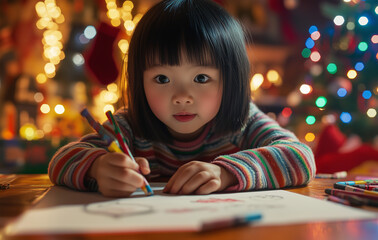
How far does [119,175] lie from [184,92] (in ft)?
0.73

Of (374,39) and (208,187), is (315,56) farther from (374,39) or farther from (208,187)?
(208,187)

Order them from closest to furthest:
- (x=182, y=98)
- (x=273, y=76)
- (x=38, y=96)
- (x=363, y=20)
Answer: (x=182, y=98) → (x=363, y=20) → (x=38, y=96) → (x=273, y=76)

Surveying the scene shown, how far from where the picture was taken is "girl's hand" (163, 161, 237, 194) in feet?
1.77

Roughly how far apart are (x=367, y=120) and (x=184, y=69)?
1909 millimetres

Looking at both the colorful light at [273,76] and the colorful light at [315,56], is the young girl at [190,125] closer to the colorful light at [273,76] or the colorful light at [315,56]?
the colorful light at [315,56]

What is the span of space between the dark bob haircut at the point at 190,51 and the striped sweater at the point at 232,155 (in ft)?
0.09

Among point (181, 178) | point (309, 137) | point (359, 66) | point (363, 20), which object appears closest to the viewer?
point (181, 178)

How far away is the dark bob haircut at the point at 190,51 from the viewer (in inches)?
27.7

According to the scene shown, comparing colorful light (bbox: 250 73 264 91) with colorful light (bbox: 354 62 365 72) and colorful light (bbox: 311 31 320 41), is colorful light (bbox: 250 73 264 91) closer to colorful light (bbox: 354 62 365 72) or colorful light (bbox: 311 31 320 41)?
colorful light (bbox: 311 31 320 41)

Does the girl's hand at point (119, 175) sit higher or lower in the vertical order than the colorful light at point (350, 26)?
lower

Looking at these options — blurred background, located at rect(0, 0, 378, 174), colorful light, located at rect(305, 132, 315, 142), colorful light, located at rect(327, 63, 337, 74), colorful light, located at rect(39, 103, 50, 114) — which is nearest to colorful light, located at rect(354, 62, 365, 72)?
blurred background, located at rect(0, 0, 378, 174)

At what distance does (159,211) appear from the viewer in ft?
1.36

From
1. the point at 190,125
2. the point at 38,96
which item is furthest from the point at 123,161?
the point at 38,96

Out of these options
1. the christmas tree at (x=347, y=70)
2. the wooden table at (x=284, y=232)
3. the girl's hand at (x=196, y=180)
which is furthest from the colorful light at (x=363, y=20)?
the wooden table at (x=284, y=232)
